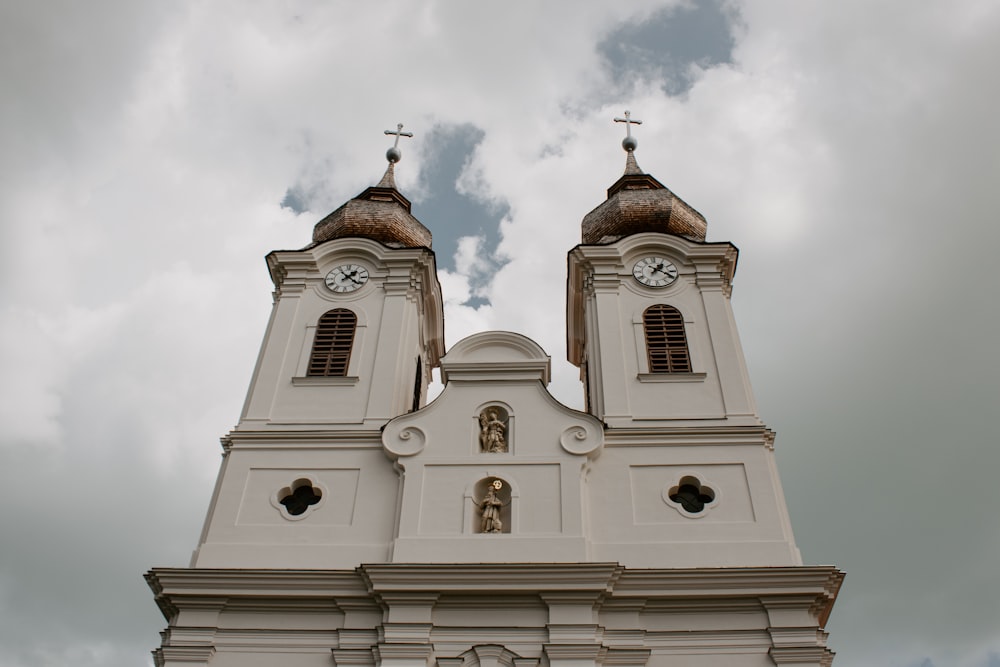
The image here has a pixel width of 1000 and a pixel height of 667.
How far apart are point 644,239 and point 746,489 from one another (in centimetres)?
A: 684

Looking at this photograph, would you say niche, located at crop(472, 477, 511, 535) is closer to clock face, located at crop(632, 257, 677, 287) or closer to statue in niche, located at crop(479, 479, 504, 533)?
statue in niche, located at crop(479, 479, 504, 533)

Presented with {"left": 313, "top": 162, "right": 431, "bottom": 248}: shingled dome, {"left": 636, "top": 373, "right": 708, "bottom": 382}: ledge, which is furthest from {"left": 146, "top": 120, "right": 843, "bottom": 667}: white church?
{"left": 313, "top": 162, "right": 431, "bottom": 248}: shingled dome

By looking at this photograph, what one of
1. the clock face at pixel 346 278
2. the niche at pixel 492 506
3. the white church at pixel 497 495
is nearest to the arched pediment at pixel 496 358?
the white church at pixel 497 495

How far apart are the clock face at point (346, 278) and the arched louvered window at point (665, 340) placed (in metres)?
6.17

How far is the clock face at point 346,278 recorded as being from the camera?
20.7 meters

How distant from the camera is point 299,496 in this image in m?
16.8

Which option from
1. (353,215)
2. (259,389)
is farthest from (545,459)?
(353,215)

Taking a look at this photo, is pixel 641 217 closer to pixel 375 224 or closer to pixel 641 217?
pixel 641 217

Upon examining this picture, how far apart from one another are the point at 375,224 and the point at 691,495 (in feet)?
33.9

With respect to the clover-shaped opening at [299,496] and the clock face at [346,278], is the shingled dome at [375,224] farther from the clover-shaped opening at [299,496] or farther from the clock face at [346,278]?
the clover-shaped opening at [299,496]

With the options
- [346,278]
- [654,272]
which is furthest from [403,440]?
[654,272]

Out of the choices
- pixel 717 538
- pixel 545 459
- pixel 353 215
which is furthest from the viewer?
pixel 353 215

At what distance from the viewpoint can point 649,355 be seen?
62.2ft

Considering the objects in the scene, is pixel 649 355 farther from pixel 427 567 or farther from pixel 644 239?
pixel 427 567
